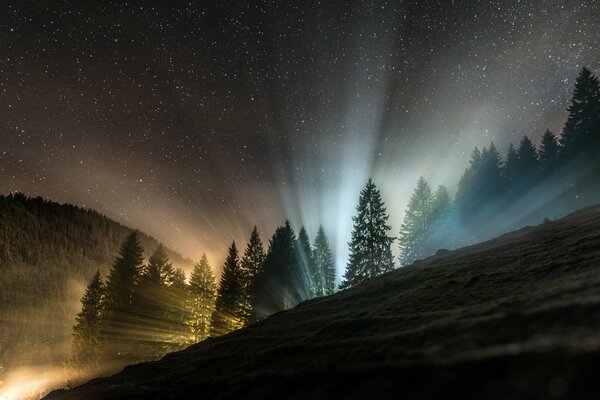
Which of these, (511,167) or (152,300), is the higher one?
(511,167)

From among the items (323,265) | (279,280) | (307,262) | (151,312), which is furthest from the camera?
(323,265)

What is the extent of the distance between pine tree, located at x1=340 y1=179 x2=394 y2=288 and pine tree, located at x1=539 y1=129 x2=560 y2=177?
71.8 ft

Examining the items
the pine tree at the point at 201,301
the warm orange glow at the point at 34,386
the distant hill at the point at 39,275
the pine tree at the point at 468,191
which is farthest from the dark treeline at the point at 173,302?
the distant hill at the point at 39,275

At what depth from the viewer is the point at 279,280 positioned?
144 feet

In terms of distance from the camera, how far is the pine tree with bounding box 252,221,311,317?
4141 centimetres

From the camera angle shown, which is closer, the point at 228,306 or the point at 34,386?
the point at 228,306

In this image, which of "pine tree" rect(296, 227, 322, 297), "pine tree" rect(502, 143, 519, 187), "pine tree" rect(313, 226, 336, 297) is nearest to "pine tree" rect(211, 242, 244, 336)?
"pine tree" rect(296, 227, 322, 297)

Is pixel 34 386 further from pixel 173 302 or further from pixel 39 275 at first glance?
pixel 39 275

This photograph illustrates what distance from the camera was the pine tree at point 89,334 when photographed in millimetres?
42312

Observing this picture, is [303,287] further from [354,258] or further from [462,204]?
[462,204]

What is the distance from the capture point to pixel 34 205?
18838cm

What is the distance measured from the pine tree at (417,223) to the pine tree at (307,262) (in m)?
15.1

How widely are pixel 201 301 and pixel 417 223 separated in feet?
113

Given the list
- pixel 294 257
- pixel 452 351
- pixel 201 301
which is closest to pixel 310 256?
pixel 294 257
